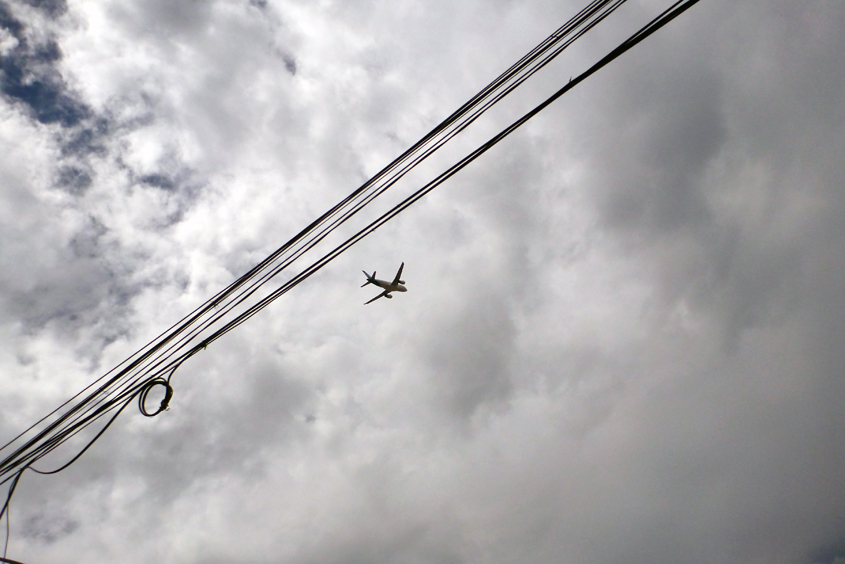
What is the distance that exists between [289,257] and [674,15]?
7.25m

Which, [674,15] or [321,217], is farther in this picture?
[321,217]

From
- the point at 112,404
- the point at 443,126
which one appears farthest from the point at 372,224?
the point at 112,404

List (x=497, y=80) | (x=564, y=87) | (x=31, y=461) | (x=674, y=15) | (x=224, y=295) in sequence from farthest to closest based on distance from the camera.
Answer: (x=31, y=461)
(x=224, y=295)
(x=497, y=80)
(x=564, y=87)
(x=674, y=15)

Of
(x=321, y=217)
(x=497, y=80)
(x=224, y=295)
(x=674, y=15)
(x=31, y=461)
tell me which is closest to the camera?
(x=674, y=15)

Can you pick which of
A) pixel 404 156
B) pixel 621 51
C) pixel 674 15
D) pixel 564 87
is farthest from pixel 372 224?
pixel 674 15

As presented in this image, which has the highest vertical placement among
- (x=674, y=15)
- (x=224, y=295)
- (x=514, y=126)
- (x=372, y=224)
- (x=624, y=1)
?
(x=224, y=295)

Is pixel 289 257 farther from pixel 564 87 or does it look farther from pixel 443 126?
pixel 564 87

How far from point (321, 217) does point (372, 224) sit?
1.54m

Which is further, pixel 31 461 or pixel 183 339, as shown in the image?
pixel 31 461

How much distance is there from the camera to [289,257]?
9109mm

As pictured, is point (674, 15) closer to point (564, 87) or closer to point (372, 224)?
point (564, 87)

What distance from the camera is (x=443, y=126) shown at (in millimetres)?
7609

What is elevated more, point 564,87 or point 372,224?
point 372,224

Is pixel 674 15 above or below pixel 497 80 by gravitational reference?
below
